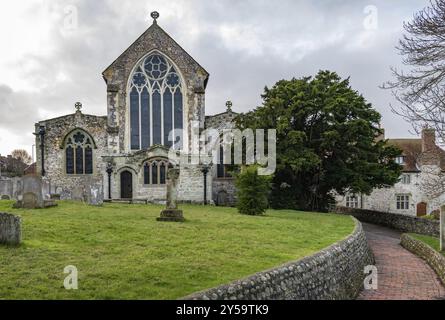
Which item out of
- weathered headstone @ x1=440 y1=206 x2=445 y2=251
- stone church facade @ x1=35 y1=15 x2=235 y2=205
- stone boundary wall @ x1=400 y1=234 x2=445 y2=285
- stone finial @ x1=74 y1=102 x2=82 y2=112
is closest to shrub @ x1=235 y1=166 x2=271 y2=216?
stone boundary wall @ x1=400 y1=234 x2=445 y2=285

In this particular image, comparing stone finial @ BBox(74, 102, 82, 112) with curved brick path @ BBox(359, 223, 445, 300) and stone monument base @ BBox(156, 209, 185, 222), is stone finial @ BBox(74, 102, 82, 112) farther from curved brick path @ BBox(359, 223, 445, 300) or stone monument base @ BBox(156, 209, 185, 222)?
curved brick path @ BBox(359, 223, 445, 300)

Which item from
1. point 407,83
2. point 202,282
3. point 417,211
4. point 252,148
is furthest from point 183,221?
point 417,211

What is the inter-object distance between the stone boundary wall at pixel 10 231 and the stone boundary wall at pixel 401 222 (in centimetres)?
2134

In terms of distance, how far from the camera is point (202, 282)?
7.84 meters

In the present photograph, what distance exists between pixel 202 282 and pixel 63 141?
2822 centimetres

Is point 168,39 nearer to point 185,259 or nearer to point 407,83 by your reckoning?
point 407,83

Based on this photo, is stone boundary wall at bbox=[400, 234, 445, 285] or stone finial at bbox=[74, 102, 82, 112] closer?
stone boundary wall at bbox=[400, 234, 445, 285]

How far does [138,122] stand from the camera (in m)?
32.8

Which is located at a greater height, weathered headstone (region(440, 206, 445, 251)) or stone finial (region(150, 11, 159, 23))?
stone finial (region(150, 11, 159, 23))

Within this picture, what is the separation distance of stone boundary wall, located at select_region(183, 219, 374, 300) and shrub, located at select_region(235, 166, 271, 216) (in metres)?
7.57

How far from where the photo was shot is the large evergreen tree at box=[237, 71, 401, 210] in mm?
27859

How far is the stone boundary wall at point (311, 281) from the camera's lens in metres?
7.26

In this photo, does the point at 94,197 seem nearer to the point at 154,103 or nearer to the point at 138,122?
the point at 138,122

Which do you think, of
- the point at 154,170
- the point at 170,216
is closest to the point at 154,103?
the point at 154,170
